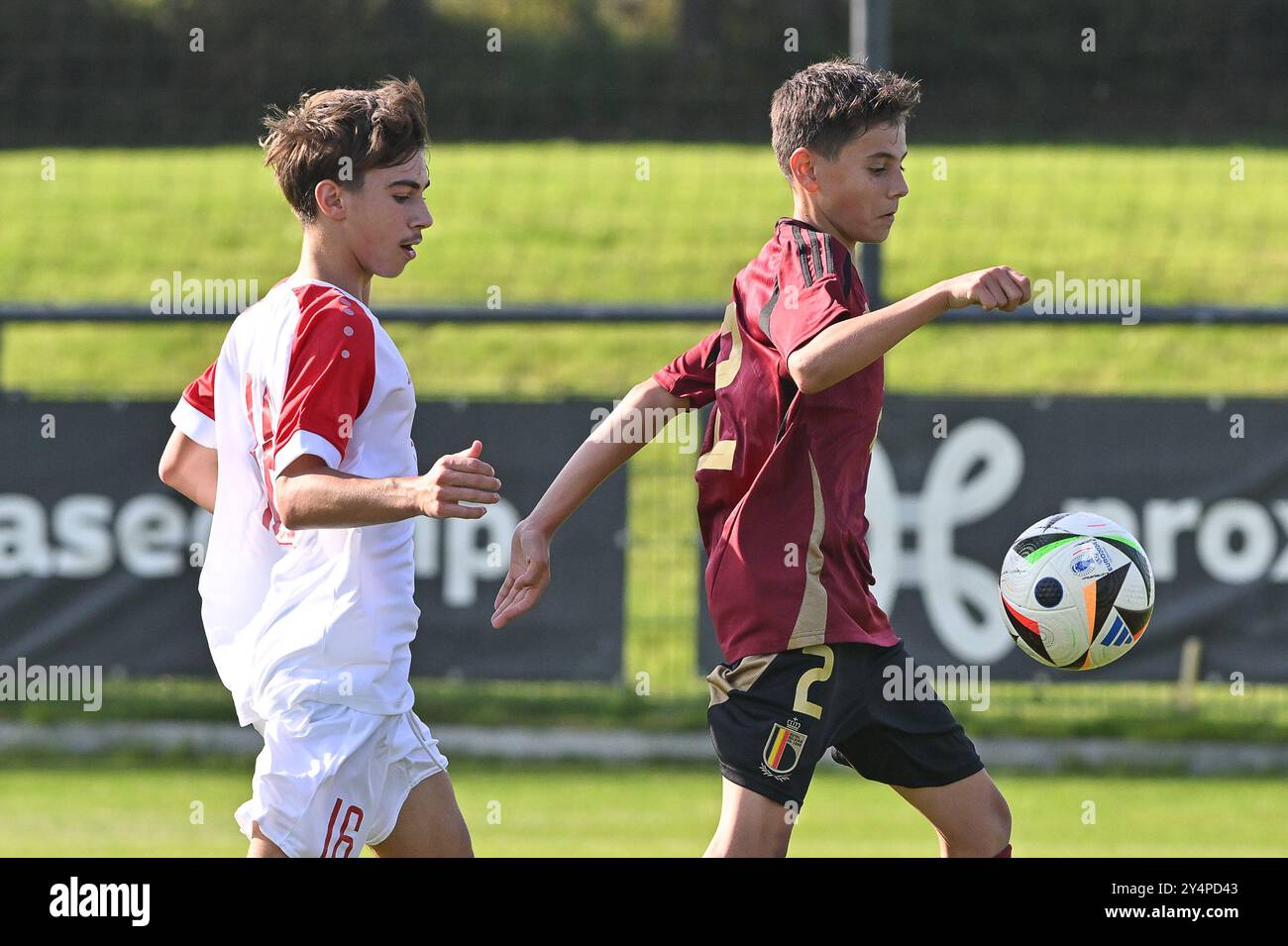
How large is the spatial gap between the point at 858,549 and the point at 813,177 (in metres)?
0.85

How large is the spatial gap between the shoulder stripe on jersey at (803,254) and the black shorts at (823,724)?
821 mm

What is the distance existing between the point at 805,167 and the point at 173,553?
505 centimetres

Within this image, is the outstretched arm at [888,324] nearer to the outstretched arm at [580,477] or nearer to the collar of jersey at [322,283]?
the outstretched arm at [580,477]

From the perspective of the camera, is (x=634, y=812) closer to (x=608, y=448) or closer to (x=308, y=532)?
(x=608, y=448)

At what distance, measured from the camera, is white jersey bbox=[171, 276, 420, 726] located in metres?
3.60

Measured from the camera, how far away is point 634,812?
7508 millimetres

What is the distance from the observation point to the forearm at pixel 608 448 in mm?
4281

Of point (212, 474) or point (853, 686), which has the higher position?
point (212, 474)

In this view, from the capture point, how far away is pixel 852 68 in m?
4.15

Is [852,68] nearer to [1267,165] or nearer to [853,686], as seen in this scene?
[853,686]

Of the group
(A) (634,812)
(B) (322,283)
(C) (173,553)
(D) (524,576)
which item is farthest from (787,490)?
(C) (173,553)

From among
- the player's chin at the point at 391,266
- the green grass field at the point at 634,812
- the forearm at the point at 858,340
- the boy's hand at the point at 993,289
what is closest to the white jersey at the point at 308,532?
the player's chin at the point at 391,266

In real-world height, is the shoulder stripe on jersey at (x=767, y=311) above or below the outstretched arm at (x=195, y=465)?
above
